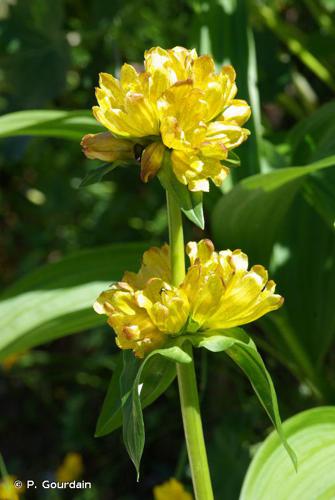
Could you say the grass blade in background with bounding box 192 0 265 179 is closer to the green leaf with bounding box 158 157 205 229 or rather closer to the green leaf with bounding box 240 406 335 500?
the green leaf with bounding box 240 406 335 500

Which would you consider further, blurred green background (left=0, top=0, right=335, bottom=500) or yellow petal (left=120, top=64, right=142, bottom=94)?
blurred green background (left=0, top=0, right=335, bottom=500)

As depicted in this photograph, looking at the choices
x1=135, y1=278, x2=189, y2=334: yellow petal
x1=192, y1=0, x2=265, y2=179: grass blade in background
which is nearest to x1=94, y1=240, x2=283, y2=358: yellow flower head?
x1=135, y1=278, x2=189, y2=334: yellow petal

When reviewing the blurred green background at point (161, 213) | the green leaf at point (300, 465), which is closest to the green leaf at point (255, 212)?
the blurred green background at point (161, 213)

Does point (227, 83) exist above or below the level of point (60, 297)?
above

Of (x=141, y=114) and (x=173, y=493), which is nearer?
(x=141, y=114)

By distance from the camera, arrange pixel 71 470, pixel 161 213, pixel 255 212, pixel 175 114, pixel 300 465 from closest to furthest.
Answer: pixel 175 114
pixel 300 465
pixel 255 212
pixel 71 470
pixel 161 213

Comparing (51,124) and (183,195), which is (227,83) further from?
(51,124)

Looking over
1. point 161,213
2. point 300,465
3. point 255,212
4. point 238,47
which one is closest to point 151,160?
point 300,465

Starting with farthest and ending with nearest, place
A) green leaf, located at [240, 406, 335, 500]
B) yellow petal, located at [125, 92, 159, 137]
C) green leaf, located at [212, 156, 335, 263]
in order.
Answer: green leaf, located at [212, 156, 335, 263] < green leaf, located at [240, 406, 335, 500] < yellow petal, located at [125, 92, 159, 137]
